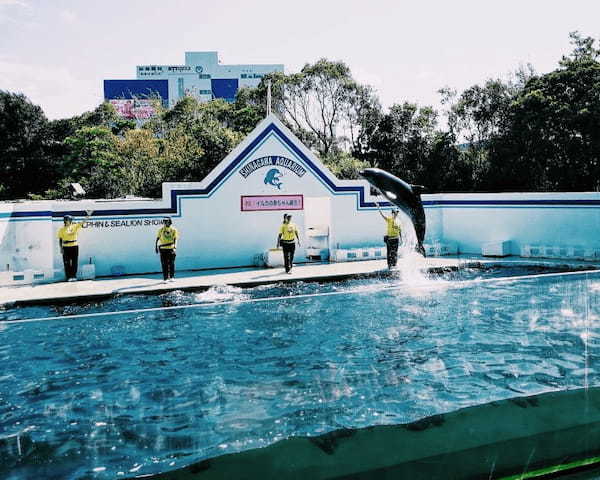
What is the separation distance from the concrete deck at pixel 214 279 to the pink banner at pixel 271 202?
1.73 metres

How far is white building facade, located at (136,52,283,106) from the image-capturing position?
92688mm

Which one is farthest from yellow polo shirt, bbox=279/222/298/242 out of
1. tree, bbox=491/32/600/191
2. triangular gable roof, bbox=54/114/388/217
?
tree, bbox=491/32/600/191

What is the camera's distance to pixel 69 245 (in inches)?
529

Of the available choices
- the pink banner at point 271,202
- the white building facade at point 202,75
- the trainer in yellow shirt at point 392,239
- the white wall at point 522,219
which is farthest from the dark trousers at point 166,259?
the white building facade at point 202,75

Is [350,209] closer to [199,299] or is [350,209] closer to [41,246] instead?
[199,299]

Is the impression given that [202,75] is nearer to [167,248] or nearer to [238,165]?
[238,165]

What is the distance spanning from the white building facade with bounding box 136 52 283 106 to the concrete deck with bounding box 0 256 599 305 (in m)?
79.1

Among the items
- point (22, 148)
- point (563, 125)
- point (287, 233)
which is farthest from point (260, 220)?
point (22, 148)

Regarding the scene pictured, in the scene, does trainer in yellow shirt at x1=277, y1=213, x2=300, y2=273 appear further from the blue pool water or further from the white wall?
the white wall

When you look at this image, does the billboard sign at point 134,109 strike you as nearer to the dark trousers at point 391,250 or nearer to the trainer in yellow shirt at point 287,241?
the trainer in yellow shirt at point 287,241

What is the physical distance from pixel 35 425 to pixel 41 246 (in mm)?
9504

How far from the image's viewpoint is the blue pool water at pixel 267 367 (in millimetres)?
4688

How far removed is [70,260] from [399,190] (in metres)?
7.33

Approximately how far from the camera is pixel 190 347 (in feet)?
25.5
